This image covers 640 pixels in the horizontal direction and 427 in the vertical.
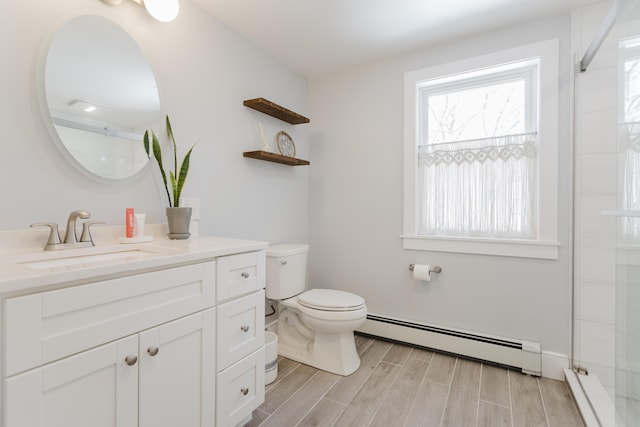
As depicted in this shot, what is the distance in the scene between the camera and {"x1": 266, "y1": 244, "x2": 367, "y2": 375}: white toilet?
1.87 m

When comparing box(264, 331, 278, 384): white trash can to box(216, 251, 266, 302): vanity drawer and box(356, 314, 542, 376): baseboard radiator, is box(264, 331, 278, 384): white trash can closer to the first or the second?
A: box(216, 251, 266, 302): vanity drawer

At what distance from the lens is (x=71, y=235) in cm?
117

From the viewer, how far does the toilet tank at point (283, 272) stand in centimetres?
206

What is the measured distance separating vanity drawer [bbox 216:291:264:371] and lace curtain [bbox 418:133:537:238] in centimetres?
143

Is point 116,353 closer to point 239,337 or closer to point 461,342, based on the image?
point 239,337

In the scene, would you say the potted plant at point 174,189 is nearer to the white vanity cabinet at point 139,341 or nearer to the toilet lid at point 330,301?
the white vanity cabinet at point 139,341

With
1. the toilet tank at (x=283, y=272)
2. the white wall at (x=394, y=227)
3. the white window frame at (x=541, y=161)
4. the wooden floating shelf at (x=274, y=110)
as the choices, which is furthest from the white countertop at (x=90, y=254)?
the white window frame at (x=541, y=161)

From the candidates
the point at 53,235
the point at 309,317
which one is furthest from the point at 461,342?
the point at 53,235

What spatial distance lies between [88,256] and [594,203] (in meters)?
2.53

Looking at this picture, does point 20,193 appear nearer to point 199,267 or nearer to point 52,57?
point 52,57

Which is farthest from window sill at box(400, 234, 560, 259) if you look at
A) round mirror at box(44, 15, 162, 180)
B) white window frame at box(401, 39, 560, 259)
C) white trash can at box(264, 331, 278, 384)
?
round mirror at box(44, 15, 162, 180)

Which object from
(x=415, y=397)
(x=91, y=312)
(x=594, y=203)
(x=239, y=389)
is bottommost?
(x=415, y=397)

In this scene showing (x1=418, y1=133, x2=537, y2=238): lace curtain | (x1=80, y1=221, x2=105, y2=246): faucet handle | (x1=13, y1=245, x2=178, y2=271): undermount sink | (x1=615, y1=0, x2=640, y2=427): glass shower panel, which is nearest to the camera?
(x1=13, y1=245, x2=178, y2=271): undermount sink

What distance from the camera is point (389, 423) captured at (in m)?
1.45
